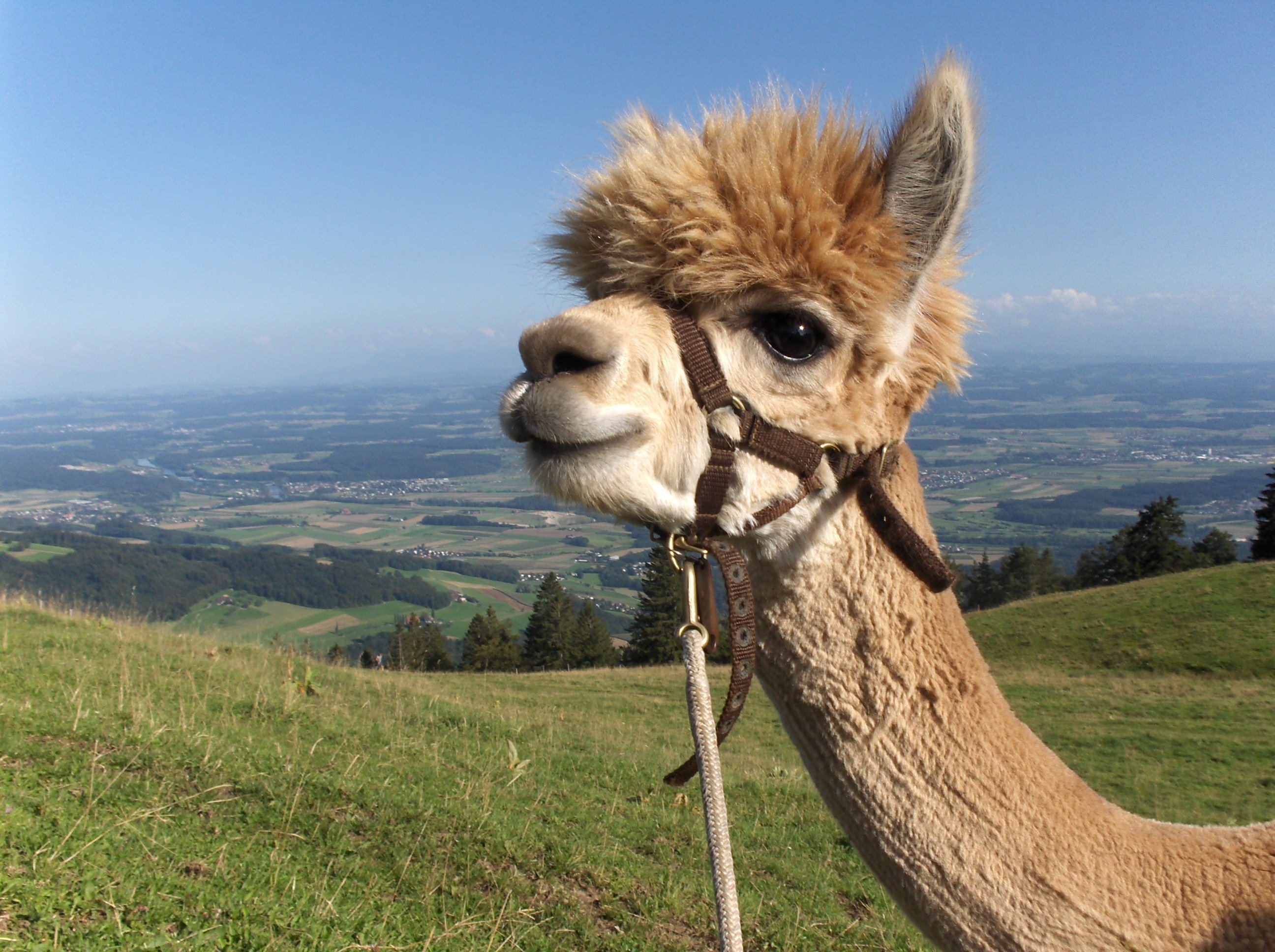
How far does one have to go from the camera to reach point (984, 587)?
165 ft

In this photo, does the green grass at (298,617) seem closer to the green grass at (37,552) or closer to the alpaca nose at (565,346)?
the green grass at (37,552)

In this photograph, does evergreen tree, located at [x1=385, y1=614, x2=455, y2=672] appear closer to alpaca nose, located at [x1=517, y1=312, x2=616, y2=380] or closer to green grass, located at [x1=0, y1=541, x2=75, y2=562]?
green grass, located at [x1=0, y1=541, x2=75, y2=562]

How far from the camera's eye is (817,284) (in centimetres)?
188

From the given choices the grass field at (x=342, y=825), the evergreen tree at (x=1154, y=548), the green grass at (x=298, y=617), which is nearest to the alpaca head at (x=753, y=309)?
the grass field at (x=342, y=825)

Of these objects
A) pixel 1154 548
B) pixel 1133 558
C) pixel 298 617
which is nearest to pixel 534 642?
pixel 298 617

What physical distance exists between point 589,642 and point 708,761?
39.7 metres

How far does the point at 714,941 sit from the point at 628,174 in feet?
13.1

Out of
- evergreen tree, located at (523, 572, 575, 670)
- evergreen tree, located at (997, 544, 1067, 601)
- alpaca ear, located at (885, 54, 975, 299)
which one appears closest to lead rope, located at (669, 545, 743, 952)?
alpaca ear, located at (885, 54, 975, 299)

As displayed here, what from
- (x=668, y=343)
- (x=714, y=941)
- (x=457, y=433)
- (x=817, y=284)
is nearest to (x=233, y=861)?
(x=714, y=941)

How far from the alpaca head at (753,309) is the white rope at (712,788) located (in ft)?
1.21

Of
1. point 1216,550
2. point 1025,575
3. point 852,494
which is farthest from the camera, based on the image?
point 1025,575

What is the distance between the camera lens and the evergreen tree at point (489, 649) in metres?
38.2

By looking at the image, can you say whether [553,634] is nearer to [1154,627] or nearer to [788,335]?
[1154,627]

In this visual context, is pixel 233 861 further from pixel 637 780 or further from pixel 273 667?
pixel 273 667
